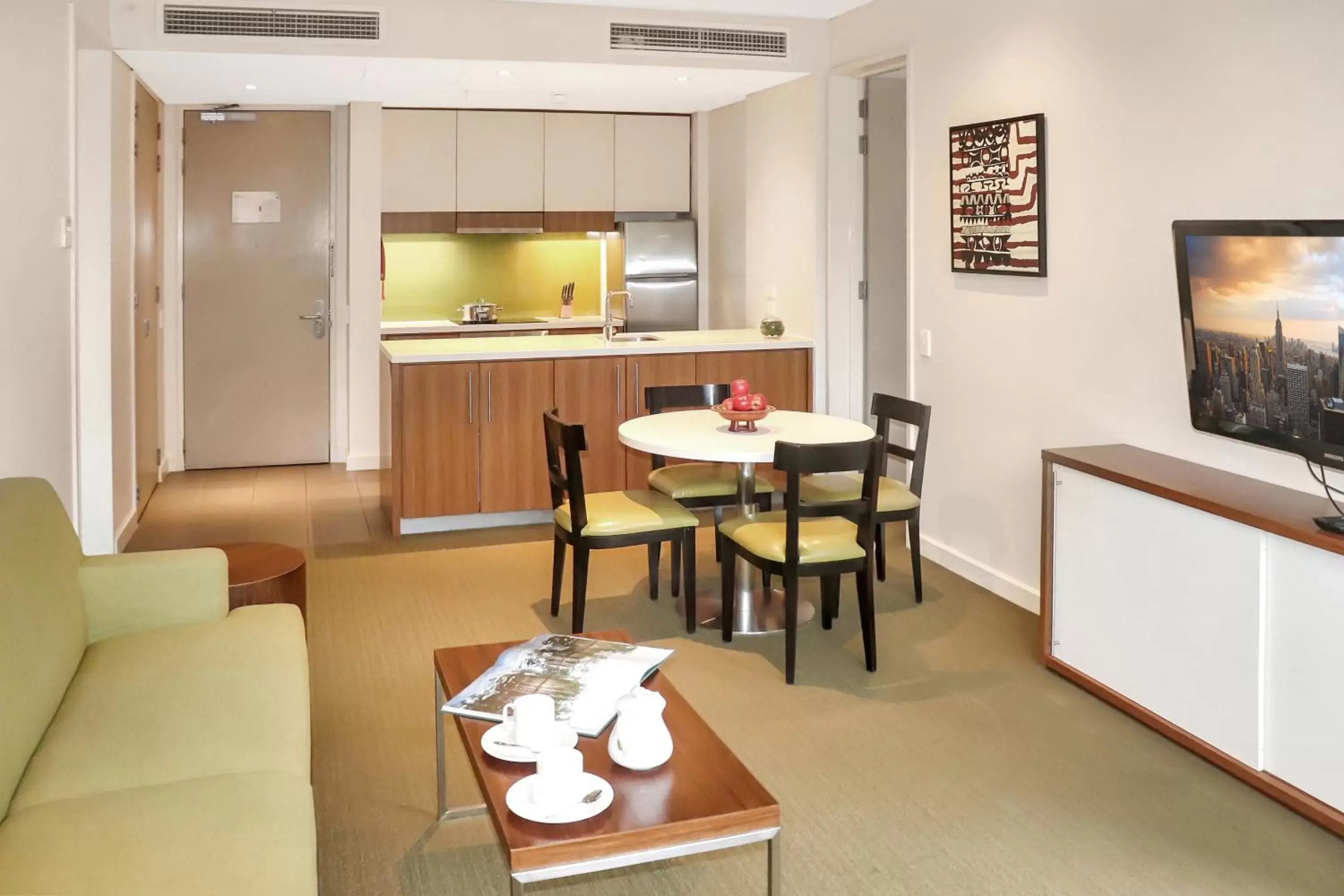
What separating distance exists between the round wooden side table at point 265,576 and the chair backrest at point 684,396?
5.73ft

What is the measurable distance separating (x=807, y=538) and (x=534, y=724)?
1.92 metres

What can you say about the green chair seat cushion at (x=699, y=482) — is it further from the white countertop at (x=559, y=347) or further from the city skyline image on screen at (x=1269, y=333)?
the city skyline image on screen at (x=1269, y=333)

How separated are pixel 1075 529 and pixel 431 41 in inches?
148

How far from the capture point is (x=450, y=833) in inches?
117

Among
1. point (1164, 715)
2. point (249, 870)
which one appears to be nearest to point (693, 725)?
point (249, 870)

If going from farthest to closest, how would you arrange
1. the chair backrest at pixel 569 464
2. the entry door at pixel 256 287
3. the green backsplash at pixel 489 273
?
1. the green backsplash at pixel 489 273
2. the entry door at pixel 256 287
3. the chair backrest at pixel 569 464

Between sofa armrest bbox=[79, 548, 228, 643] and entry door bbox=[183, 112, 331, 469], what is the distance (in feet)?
16.0

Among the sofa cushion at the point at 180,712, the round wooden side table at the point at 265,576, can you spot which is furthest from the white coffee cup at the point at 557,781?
the round wooden side table at the point at 265,576

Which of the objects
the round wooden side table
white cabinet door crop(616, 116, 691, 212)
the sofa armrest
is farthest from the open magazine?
white cabinet door crop(616, 116, 691, 212)

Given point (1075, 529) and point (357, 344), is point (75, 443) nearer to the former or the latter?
point (357, 344)

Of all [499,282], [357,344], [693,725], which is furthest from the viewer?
[499,282]

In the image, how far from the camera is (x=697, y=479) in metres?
4.92

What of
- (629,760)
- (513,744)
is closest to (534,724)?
(513,744)

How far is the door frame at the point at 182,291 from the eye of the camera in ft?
25.1
